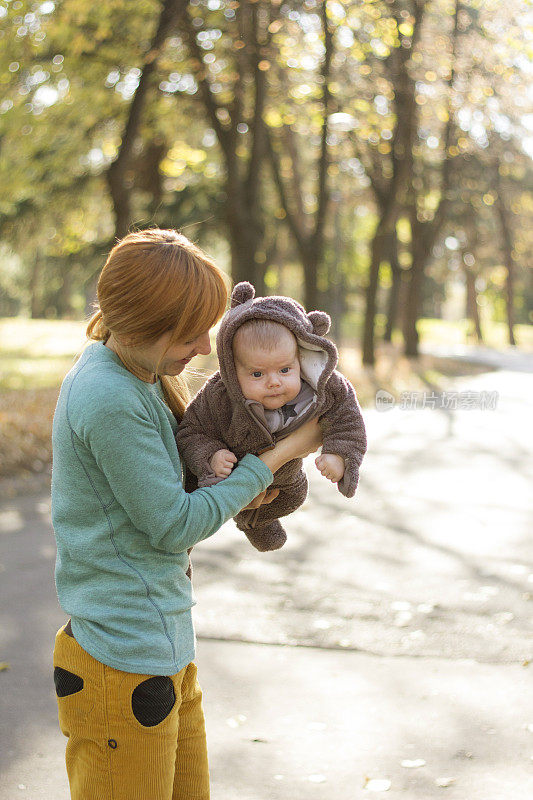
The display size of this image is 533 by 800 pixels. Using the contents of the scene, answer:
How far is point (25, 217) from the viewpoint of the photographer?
67.5 ft

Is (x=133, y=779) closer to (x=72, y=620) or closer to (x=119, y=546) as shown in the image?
(x=72, y=620)

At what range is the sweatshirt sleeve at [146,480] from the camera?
2.14m

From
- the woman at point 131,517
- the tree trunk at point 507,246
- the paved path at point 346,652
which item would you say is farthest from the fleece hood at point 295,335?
the tree trunk at point 507,246

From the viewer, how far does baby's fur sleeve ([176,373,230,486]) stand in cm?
246

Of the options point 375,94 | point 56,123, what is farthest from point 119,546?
point 375,94

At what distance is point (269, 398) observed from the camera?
2486 millimetres

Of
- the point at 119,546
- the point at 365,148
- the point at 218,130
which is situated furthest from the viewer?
the point at 365,148

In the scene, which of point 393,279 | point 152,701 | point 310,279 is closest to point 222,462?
point 152,701

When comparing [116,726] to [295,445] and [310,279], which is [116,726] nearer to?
[295,445]

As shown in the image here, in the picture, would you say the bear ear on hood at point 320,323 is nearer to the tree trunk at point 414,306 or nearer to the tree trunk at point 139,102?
the tree trunk at point 139,102

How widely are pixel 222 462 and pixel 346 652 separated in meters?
2.83

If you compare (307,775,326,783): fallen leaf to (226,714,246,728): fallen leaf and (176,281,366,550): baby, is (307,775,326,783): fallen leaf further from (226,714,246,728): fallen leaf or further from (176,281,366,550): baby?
(176,281,366,550): baby

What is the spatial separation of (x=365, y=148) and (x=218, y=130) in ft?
28.8

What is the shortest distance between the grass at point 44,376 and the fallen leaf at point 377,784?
1646 millimetres
